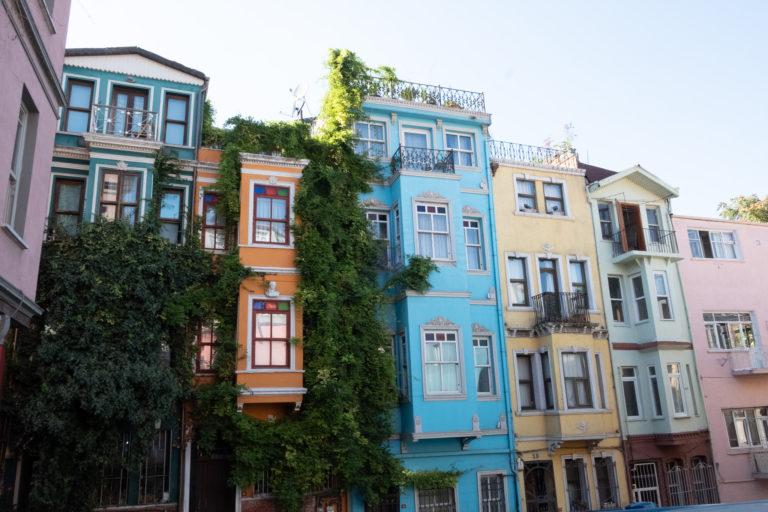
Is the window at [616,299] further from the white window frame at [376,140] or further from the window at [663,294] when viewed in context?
the white window frame at [376,140]

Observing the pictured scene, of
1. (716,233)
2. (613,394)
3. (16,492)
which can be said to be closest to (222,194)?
(16,492)

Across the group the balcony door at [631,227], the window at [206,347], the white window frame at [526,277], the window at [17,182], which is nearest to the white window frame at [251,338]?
the window at [206,347]

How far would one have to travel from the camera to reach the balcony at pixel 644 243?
893 inches

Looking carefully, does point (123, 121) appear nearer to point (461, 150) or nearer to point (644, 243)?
point (461, 150)

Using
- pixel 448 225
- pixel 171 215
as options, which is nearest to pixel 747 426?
pixel 448 225

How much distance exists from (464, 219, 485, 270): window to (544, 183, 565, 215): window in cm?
321

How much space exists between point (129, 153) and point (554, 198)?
1425 cm

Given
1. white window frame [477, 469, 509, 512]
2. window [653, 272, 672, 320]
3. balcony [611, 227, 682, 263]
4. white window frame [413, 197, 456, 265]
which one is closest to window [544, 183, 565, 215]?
balcony [611, 227, 682, 263]

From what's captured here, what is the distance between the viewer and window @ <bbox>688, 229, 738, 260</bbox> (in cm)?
2484

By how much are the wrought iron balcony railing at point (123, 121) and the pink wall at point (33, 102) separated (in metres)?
6.53

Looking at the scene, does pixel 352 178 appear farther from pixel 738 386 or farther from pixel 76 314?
pixel 738 386

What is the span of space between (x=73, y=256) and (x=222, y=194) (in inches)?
167

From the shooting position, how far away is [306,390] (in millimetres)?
15984

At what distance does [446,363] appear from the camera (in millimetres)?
18609
